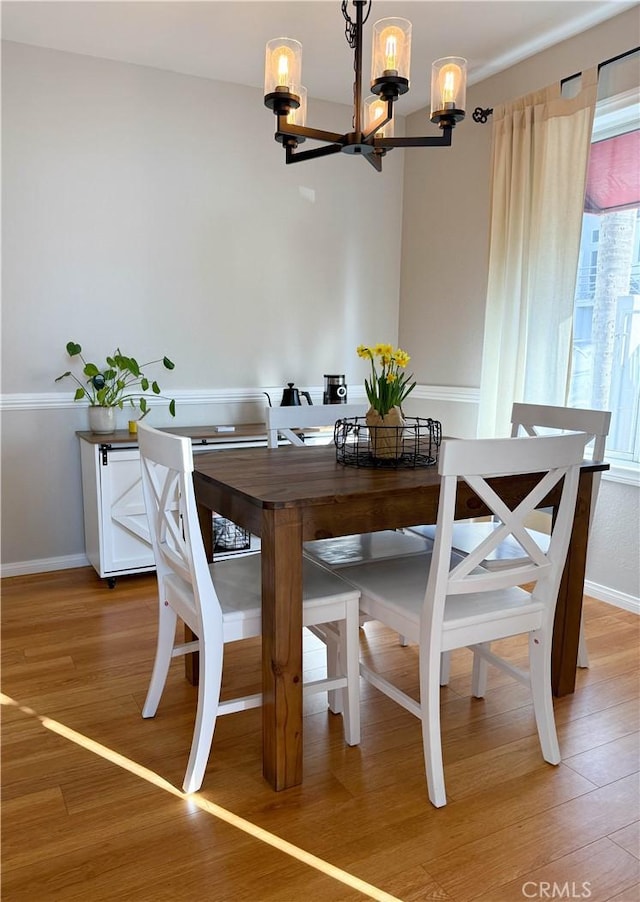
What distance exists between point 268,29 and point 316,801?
3.17 m

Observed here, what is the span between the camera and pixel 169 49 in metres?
3.24

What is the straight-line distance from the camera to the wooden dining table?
1.65 meters

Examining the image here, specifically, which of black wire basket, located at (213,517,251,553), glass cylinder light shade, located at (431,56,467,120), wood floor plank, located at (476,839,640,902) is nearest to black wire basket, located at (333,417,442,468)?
glass cylinder light shade, located at (431,56,467,120)

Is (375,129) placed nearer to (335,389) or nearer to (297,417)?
(297,417)

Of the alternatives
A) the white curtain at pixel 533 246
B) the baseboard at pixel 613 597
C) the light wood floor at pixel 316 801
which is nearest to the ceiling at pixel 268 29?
the white curtain at pixel 533 246

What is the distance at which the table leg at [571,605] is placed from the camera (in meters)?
2.19

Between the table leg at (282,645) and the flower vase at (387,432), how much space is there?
1.80ft

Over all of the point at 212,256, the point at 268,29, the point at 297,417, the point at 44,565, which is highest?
the point at 268,29

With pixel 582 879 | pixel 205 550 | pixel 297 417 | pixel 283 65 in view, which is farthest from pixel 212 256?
pixel 582 879

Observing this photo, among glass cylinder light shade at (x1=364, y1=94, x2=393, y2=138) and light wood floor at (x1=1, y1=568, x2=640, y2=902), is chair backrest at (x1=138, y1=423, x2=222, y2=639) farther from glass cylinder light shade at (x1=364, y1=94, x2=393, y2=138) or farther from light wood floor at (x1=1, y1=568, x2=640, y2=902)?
glass cylinder light shade at (x1=364, y1=94, x2=393, y2=138)

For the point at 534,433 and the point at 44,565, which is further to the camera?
the point at 44,565

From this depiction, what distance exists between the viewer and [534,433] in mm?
2676

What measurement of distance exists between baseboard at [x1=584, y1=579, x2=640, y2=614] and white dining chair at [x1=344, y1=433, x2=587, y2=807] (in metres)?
1.35

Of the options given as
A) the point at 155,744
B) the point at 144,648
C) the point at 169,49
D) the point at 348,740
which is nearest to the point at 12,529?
the point at 144,648
